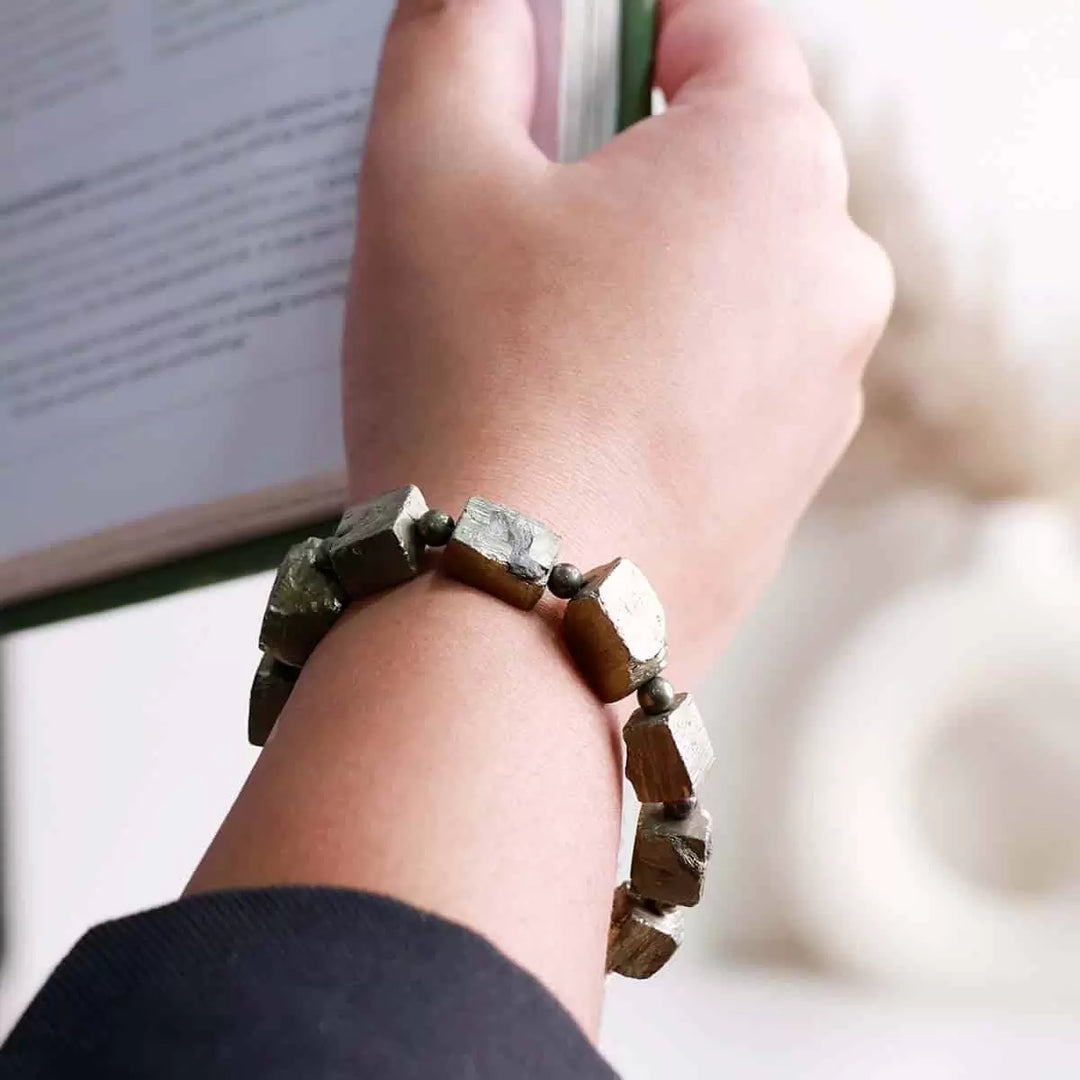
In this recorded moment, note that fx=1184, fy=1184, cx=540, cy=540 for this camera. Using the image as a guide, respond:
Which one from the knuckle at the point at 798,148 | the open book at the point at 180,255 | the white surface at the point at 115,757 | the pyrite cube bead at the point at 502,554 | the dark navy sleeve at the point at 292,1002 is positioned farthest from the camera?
the white surface at the point at 115,757

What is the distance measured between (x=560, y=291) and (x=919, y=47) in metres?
0.35

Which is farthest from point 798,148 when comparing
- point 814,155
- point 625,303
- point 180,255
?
point 180,255

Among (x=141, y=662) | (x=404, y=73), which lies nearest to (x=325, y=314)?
(x=404, y=73)

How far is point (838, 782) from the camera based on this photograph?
0.60m

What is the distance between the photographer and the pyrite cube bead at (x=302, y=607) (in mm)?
360

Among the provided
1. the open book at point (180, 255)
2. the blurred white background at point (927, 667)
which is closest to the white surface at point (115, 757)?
the open book at point (180, 255)

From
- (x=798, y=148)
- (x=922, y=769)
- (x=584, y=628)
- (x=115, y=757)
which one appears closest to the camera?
(x=584, y=628)

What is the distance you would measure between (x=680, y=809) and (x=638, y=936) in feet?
0.16

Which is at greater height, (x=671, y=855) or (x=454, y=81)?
(x=454, y=81)

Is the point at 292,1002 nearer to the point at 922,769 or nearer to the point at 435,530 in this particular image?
the point at 435,530

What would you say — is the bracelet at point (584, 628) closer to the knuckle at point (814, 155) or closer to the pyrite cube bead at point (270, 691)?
the pyrite cube bead at point (270, 691)

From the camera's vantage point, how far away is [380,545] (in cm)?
34

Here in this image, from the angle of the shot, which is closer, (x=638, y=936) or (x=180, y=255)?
(x=638, y=936)

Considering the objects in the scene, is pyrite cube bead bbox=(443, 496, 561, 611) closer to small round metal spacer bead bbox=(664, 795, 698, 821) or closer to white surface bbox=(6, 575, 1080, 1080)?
small round metal spacer bead bbox=(664, 795, 698, 821)
